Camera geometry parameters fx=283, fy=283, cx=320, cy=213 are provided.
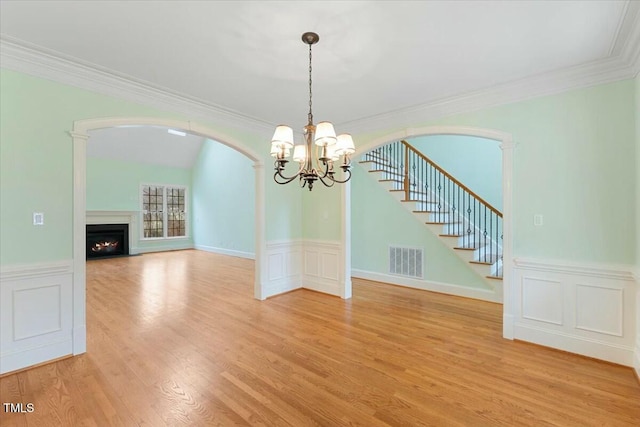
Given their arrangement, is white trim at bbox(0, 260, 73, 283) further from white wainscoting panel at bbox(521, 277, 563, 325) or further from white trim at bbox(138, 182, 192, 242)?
white trim at bbox(138, 182, 192, 242)

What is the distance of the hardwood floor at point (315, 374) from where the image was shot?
6.72 feet

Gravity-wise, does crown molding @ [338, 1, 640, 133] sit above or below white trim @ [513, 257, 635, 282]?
above

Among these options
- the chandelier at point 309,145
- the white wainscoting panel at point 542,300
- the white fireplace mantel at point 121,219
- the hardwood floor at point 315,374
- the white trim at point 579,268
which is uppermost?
the chandelier at point 309,145

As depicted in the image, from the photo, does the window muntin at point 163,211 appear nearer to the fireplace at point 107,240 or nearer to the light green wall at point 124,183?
the light green wall at point 124,183

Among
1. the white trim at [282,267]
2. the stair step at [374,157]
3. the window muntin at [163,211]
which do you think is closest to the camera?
the white trim at [282,267]

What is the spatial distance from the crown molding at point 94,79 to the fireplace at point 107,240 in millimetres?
7446

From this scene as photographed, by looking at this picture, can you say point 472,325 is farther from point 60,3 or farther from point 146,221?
point 146,221

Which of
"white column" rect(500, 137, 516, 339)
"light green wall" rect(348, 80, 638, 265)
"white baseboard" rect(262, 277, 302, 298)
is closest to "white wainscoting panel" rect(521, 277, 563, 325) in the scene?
"white column" rect(500, 137, 516, 339)

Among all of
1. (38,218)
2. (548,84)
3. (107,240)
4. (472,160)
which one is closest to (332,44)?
(548,84)

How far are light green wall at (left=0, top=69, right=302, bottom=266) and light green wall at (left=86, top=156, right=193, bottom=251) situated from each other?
741cm

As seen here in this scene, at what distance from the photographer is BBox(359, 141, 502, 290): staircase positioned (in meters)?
4.85

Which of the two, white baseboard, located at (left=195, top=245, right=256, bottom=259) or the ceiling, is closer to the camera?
the ceiling

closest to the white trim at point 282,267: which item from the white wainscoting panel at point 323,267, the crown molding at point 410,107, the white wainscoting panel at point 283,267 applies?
the white wainscoting panel at point 283,267

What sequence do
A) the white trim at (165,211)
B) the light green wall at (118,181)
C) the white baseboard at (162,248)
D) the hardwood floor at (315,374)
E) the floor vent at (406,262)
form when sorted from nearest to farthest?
the hardwood floor at (315,374), the floor vent at (406,262), the light green wall at (118,181), the white baseboard at (162,248), the white trim at (165,211)
